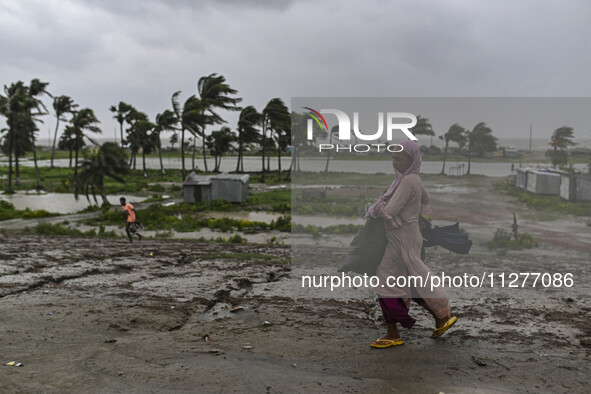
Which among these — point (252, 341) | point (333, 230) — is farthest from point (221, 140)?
point (252, 341)

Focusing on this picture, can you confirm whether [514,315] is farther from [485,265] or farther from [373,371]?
[485,265]

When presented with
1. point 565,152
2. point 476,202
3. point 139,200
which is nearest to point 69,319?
point 476,202

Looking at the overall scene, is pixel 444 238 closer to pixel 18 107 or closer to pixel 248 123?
pixel 18 107

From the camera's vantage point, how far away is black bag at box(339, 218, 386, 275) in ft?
14.1

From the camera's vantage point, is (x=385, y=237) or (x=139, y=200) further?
(x=139, y=200)

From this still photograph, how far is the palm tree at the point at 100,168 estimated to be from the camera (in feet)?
79.0

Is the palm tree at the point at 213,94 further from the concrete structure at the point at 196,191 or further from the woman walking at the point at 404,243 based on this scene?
the woman walking at the point at 404,243

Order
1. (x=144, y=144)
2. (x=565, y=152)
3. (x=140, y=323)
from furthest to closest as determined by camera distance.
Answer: (x=144, y=144) → (x=565, y=152) → (x=140, y=323)

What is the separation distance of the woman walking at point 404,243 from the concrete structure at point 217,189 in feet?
72.2

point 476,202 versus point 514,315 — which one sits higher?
point 476,202

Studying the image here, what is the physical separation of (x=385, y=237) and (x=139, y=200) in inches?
1001

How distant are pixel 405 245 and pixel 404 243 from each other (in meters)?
0.02

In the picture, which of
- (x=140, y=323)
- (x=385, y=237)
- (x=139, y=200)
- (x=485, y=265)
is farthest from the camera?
(x=139, y=200)

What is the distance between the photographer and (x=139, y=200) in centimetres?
2794
